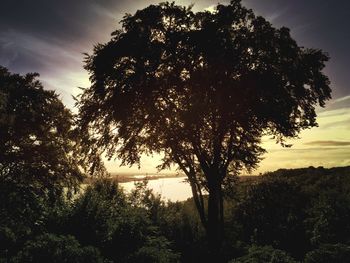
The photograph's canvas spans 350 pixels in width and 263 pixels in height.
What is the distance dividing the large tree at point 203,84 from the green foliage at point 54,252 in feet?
28.0

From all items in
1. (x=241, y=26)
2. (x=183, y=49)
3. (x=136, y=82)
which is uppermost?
(x=241, y=26)

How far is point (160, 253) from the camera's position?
1352 centimetres

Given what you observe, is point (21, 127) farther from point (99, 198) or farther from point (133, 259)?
point (133, 259)

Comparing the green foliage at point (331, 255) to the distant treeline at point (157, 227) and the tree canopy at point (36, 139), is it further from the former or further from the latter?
the tree canopy at point (36, 139)

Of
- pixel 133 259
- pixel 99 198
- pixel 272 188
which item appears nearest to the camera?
pixel 133 259

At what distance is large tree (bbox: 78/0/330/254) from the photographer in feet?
57.6

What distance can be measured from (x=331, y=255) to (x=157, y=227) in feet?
42.2

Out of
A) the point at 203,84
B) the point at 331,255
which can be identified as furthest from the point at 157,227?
the point at 331,255

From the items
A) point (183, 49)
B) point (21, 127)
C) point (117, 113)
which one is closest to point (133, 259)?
point (117, 113)

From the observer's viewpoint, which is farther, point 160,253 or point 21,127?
point 21,127

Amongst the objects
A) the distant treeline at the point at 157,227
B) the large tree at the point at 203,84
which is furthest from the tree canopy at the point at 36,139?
the large tree at the point at 203,84

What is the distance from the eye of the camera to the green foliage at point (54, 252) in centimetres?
1077

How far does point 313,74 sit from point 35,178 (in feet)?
68.3

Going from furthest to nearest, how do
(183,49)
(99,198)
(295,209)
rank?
1. (295,209)
2. (99,198)
3. (183,49)
